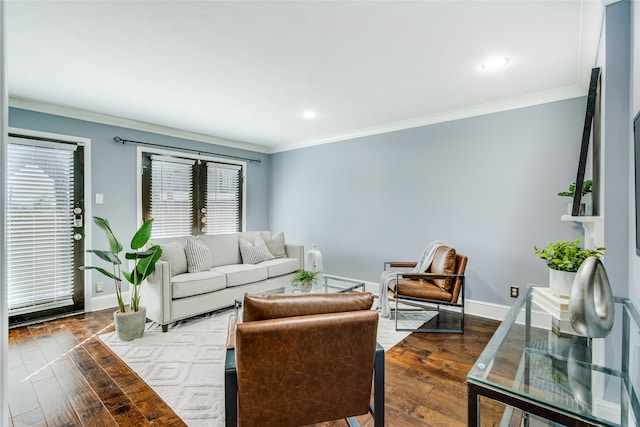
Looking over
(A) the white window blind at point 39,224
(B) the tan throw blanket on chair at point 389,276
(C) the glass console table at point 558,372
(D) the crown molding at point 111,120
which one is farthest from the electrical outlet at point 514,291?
(A) the white window blind at point 39,224

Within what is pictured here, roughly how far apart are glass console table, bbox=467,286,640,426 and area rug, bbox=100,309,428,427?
1492mm

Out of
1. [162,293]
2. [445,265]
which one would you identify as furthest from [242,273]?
[445,265]

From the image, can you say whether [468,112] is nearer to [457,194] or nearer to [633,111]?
[457,194]

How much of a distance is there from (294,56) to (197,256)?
8.17 ft

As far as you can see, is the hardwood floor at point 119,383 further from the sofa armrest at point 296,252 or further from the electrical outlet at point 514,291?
Result: the sofa armrest at point 296,252

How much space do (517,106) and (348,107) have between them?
1795mm

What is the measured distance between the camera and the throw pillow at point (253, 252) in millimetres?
4188

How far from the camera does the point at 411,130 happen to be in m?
3.95

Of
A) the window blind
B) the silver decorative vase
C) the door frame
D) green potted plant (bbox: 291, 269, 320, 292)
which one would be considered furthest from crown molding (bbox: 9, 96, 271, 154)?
the silver decorative vase

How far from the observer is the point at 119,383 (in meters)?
2.13

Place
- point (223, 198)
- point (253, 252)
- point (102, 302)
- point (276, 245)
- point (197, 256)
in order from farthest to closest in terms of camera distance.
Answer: point (223, 198)
point (276, 245)
point (253, 252)
point (102, 302)
point (197, 256)

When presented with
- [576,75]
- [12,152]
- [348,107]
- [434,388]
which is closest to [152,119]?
[12,152]

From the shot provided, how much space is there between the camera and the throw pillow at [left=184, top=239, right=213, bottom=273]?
3529 millimetres

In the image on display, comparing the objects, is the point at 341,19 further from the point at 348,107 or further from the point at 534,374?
the point at 534,374
